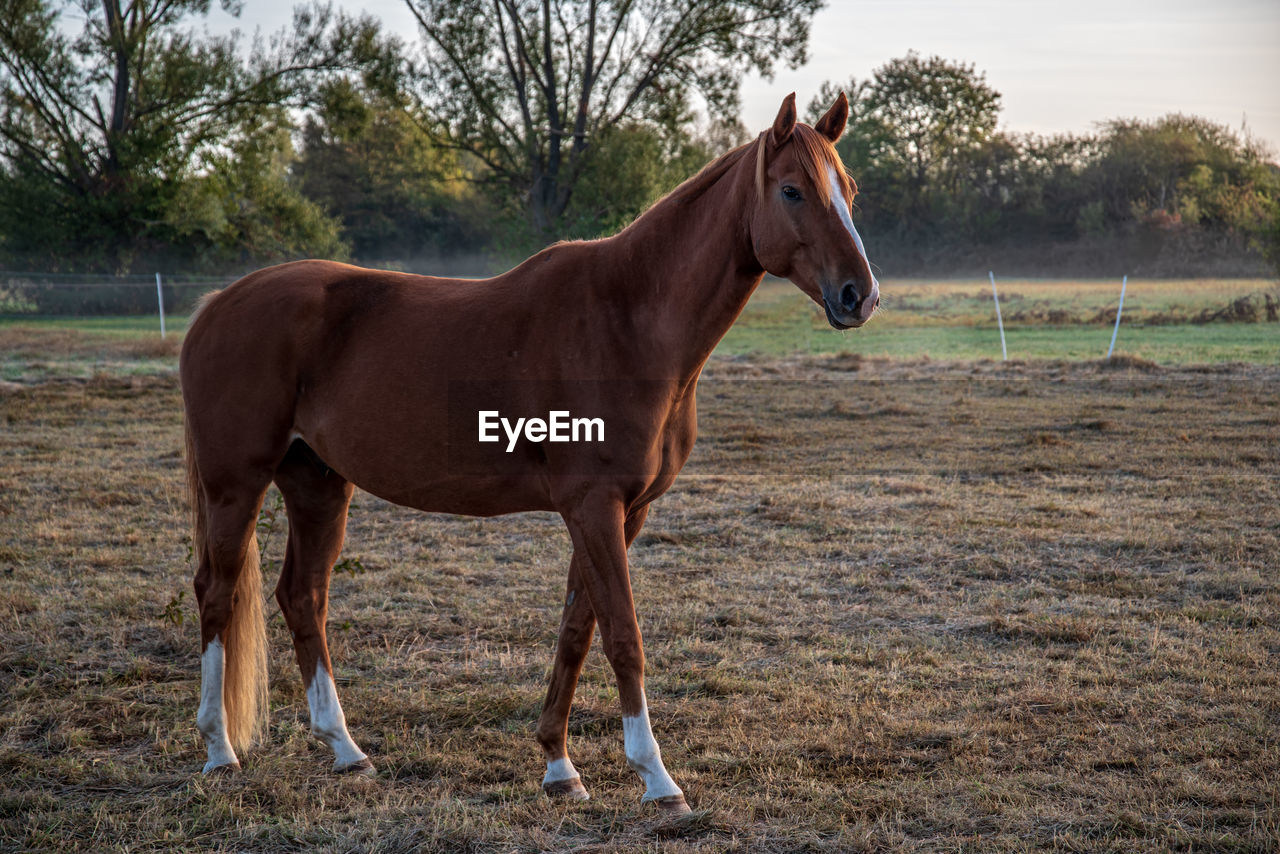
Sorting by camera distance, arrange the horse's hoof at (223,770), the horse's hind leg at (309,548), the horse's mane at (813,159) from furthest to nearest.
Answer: the horse's hind leg at (309,548), the horse's hoof at (223,770), the horse's mane at (813,159)

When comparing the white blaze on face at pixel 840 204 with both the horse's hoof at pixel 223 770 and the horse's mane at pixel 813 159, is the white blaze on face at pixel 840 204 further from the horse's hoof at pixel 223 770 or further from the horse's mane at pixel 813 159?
the horse's hoof at pixel 223 770

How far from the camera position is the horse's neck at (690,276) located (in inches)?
113

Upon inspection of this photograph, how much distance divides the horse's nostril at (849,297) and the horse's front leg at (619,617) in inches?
34.7

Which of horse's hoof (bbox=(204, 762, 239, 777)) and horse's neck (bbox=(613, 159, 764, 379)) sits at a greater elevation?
horse's neck (bbox=(613, 159, 764, 379))

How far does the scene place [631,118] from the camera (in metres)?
23.8

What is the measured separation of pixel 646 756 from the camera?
286 centimetres

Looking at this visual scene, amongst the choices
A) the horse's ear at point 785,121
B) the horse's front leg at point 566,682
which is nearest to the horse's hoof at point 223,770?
the horse's front leg at point 566,682

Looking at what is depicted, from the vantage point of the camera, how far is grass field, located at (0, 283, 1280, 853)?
9.23ft

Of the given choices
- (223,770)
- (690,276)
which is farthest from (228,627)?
(690,276)

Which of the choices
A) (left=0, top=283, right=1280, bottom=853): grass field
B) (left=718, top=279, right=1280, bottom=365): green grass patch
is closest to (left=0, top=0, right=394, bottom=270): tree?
(left=718, top=279, right=1280, bottom=365): green grass patch

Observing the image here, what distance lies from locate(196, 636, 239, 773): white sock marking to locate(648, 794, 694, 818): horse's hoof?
1.46m

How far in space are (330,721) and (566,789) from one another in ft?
2.91

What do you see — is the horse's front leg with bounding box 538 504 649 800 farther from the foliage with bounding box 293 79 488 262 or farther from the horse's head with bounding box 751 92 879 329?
the foliage with bounding box 293 79 488 262

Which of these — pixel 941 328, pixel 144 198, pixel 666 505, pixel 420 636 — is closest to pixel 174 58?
pixel 144 198
